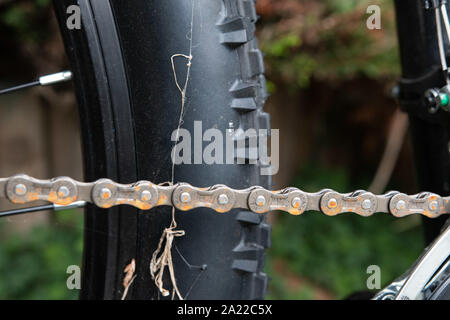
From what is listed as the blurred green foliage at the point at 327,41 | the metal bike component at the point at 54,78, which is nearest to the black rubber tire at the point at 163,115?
the metal bike component at the point at 54,78

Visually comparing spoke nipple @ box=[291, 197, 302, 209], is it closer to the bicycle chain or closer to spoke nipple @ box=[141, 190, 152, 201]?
the bicycle chain

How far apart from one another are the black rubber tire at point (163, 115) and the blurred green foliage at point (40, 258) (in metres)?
1.11

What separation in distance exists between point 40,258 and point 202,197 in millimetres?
1491

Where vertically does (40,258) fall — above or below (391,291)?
below

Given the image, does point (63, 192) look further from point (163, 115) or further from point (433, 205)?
point (433, 205)

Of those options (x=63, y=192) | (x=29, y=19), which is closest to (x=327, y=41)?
(x=29, y=19)

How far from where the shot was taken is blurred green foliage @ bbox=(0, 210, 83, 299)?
1761mm

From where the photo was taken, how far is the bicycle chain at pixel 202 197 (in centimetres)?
56

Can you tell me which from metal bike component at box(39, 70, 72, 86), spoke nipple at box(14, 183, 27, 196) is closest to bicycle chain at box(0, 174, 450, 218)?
spoke nipple at box(14, 183, 27, 196)

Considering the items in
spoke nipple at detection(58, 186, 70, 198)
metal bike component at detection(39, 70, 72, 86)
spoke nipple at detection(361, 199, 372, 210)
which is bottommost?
spoke nipple at detection(361, 199, 372, 210)

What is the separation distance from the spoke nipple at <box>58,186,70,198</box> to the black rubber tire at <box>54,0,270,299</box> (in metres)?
0.09

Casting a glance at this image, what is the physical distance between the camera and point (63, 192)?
56 cm

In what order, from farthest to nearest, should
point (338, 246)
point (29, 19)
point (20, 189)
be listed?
point (338, 246), point (29, 19), point (20, 189)

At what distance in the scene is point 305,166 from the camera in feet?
8.93
